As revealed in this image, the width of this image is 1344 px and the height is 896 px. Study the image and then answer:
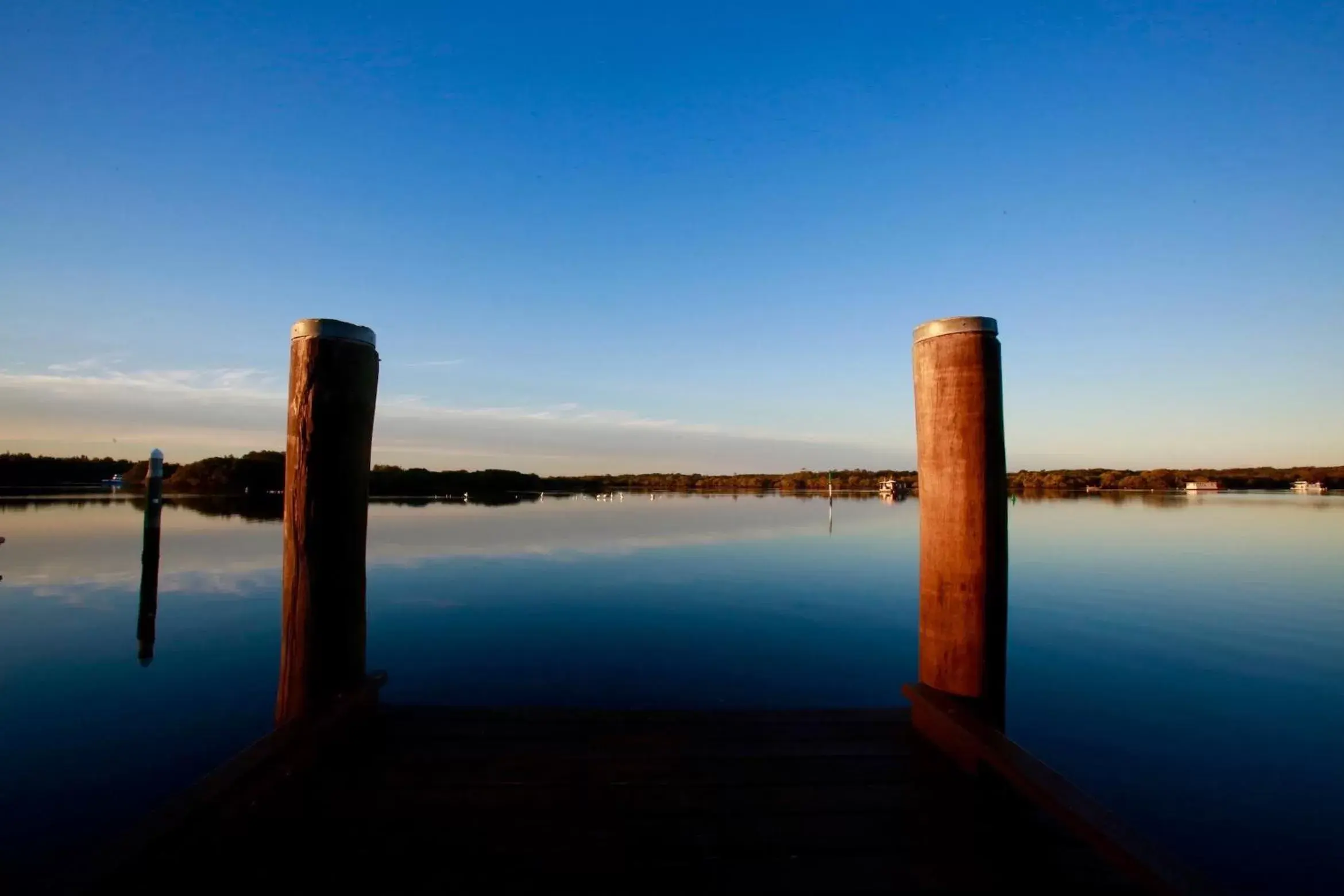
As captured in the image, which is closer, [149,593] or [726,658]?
[726,658]

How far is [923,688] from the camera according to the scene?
11.2 ft

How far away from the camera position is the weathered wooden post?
3.26 m

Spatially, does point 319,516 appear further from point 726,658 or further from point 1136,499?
point 1136,499

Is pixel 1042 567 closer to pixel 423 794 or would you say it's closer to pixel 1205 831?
pixel 1205 831

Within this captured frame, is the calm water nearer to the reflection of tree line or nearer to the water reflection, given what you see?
the water reflection

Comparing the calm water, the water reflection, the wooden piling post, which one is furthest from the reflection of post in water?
the wooden piling post

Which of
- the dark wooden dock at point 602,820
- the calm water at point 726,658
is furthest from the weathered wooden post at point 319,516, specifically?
the calm water at point 726,658

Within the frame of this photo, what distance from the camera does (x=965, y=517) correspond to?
3250 millimetres

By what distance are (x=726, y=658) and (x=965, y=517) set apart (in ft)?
25.1

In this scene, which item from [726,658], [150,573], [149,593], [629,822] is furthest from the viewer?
[150,573]

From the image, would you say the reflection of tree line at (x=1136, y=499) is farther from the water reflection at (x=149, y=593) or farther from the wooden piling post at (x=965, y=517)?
the water reflection at (x=149, y=593)

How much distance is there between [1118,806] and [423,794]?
6185mm

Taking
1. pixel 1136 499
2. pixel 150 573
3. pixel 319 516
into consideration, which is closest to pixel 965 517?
pixel 319 516

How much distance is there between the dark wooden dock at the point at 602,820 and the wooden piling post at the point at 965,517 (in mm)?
463
